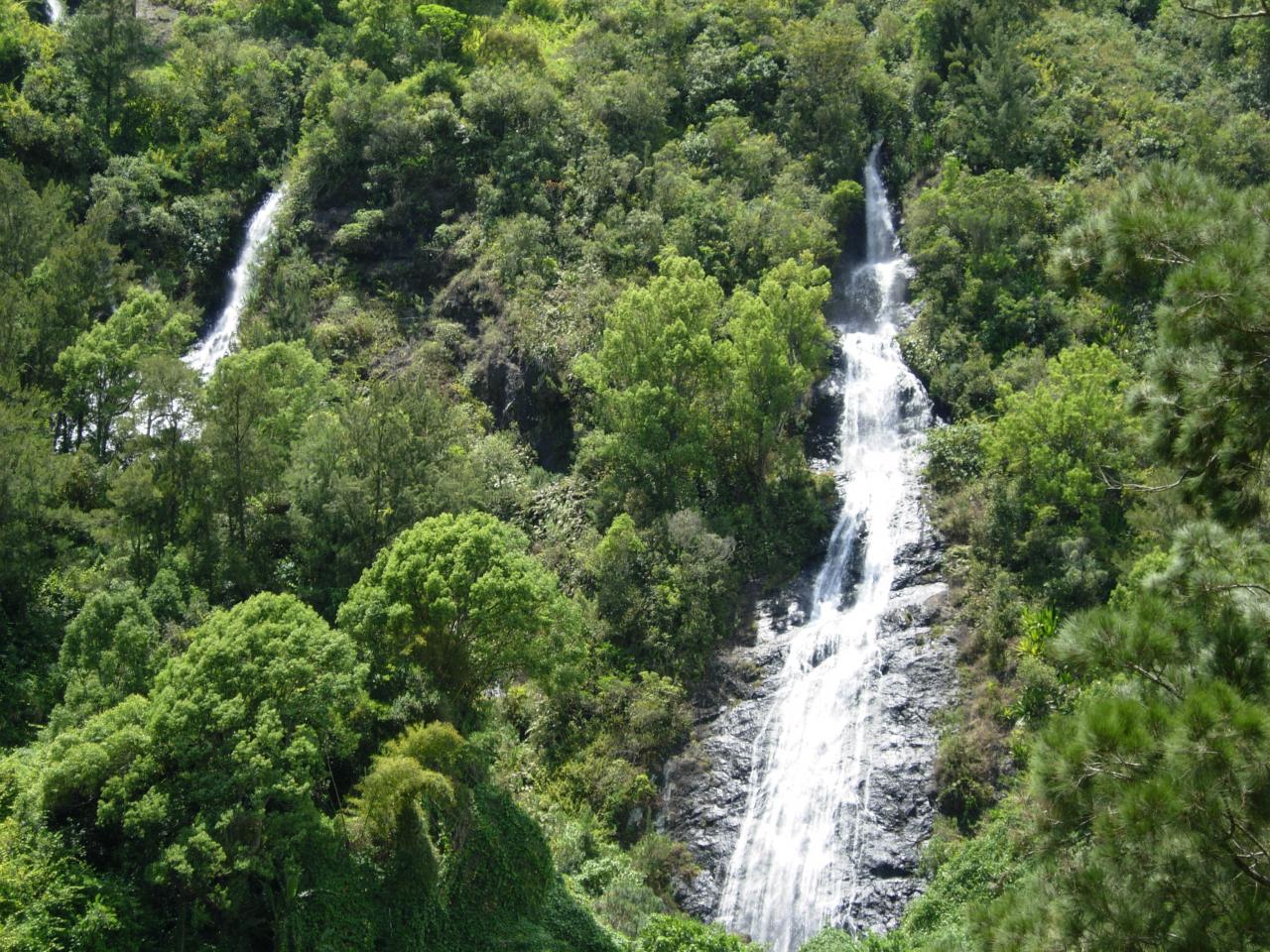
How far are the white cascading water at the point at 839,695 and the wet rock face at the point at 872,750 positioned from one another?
0.75 feet

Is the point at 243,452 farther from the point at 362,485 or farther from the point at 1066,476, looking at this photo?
the point at 1066,476

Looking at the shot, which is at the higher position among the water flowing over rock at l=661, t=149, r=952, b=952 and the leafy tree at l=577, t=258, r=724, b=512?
the leafy tree at l=577, t=258, r=724, b=512

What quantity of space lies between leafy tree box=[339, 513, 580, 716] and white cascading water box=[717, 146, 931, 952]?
22.3 feet

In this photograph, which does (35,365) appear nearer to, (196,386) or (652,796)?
(196,386)

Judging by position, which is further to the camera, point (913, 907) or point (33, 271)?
point (33, 271)

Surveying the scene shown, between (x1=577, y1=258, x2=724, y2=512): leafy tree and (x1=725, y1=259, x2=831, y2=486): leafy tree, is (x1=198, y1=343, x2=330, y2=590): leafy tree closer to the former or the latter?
(x1=577, y1=258, x2=724, y2=512): leafy tree

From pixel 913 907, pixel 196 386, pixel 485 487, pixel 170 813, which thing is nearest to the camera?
pixel 170 813

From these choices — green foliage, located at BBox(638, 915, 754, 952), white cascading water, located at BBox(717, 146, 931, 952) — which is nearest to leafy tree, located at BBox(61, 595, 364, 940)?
green foliage, located at BBox(638, 915, 754, 952)

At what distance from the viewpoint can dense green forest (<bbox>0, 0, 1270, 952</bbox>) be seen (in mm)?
11984

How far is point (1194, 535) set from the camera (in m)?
12.7

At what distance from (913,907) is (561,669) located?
9.24 m

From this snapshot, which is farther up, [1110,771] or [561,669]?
[1110,771]

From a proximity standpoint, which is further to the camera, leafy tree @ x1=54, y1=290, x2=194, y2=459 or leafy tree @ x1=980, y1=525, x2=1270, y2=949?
leafy tree @ x1=54, y1=290, x2=194, y2=459

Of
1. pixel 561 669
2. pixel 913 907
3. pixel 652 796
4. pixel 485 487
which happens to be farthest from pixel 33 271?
pixel 913 907
